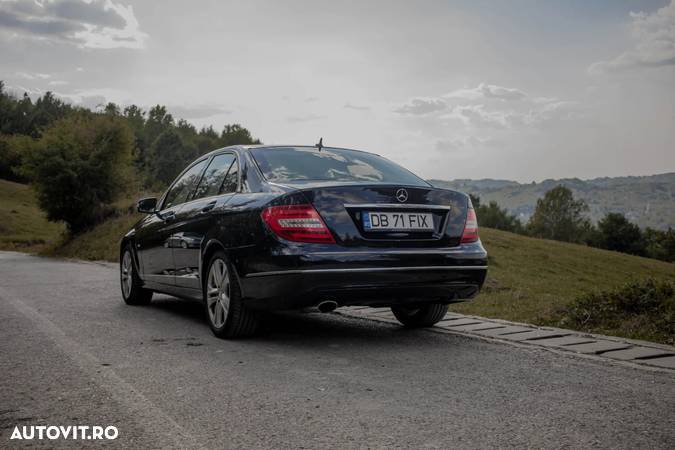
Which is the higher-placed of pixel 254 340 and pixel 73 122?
pixel 73 122

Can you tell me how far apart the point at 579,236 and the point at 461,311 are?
99.3m

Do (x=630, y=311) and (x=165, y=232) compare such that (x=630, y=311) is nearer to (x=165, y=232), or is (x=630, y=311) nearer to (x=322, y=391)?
(x=322, y=391)

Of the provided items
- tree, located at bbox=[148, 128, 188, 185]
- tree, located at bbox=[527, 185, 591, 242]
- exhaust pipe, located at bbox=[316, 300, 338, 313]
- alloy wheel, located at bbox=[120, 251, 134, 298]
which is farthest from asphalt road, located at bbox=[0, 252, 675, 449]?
tree, located at bbox=[527, 185, 591, 242]

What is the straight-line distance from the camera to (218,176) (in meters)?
6.93

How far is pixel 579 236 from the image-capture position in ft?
335

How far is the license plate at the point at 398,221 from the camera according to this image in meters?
5.53

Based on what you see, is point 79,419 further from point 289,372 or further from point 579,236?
point 579,236

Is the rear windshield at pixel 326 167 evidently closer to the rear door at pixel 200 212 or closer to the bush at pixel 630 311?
the rear door at pixel 200 212

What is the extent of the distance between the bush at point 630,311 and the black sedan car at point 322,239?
59.4 inches

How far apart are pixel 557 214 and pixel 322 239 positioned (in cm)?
11291

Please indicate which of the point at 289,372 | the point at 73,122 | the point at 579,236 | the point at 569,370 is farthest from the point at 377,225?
the point at 579,236

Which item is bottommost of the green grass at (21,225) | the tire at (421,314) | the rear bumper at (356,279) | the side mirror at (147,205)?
the green grass at (21,225)

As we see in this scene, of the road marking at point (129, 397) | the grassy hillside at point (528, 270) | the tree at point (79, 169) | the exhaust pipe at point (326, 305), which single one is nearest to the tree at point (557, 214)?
the grassy hillside at point (528, 270)

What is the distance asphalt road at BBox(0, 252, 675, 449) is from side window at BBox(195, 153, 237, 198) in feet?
4.45
